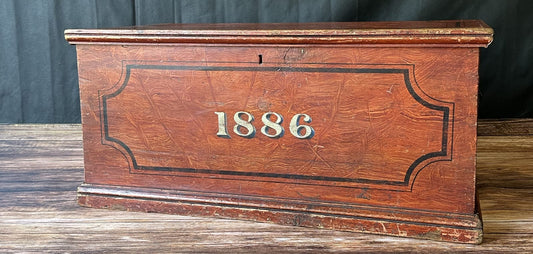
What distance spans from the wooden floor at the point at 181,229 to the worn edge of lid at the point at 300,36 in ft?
1.75

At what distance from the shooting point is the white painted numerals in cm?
180

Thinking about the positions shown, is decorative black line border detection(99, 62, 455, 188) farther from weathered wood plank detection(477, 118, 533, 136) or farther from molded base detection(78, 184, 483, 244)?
weathered wood plank detection(477, 118, 533, 136)

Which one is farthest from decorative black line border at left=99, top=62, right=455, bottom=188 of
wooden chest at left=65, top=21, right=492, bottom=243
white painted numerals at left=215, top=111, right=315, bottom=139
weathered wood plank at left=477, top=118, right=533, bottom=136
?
weathered wood plank at left=477, top=118, right=533, bottom=136

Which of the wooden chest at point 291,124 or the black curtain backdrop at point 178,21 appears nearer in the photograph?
the wooden chest at point 291,124

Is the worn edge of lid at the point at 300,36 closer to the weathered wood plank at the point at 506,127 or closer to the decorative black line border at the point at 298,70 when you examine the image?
the decorative black line border at the point at 298,70

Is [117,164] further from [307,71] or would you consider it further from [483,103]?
[483,103]

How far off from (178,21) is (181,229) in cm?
137

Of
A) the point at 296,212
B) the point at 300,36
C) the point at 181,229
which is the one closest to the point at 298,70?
the point at 300,36

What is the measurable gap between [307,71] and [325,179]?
1.03 ft

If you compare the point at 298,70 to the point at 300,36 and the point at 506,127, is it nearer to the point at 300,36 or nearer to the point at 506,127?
the point at 300,36

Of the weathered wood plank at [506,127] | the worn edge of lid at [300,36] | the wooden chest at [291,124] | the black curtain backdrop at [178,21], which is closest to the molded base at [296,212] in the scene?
the wooden chest at [291,124]

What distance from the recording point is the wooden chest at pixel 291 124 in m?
1.68

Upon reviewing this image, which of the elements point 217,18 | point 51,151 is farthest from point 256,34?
point 51,151

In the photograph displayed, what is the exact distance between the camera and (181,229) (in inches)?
71.7
